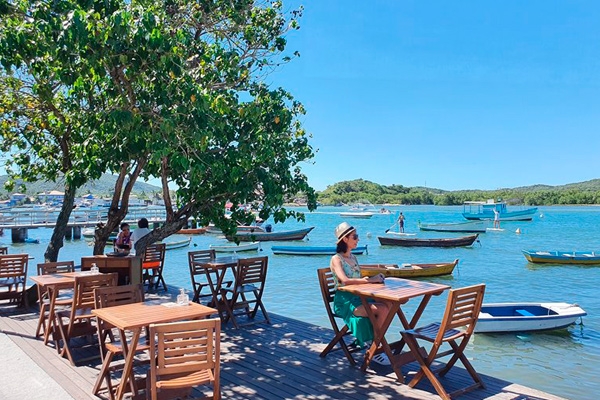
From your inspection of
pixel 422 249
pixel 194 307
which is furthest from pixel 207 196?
pixel 422 249

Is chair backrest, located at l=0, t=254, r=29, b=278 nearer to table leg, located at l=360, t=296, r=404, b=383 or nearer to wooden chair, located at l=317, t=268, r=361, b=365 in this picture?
wooden chair, located at l=317, t=268, r=361, b=365

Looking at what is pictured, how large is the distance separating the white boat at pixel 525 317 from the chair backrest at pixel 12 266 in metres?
8.86

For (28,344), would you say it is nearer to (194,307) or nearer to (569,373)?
(194,307)

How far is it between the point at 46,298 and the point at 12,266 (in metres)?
1.60

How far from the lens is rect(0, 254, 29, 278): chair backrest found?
26.1ft

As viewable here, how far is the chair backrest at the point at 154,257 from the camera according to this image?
10.0 m

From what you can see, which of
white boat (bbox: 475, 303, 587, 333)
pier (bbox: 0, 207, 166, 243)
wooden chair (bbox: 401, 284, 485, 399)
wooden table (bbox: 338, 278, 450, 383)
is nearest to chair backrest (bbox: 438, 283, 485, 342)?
wooden chair (bbox: 401, 284, 485, 399)

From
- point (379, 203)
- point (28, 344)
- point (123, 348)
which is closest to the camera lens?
point (123, 348)

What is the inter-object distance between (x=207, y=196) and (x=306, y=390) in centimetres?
330

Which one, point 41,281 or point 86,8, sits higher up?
point 86,8

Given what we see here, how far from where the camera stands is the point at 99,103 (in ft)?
22.7

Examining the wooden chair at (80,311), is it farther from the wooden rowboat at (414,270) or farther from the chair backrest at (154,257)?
the wooden rowboat at (414,270)

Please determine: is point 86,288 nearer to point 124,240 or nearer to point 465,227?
point 124,240

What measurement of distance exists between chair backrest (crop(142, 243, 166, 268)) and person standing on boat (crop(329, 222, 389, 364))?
6.04 meters
